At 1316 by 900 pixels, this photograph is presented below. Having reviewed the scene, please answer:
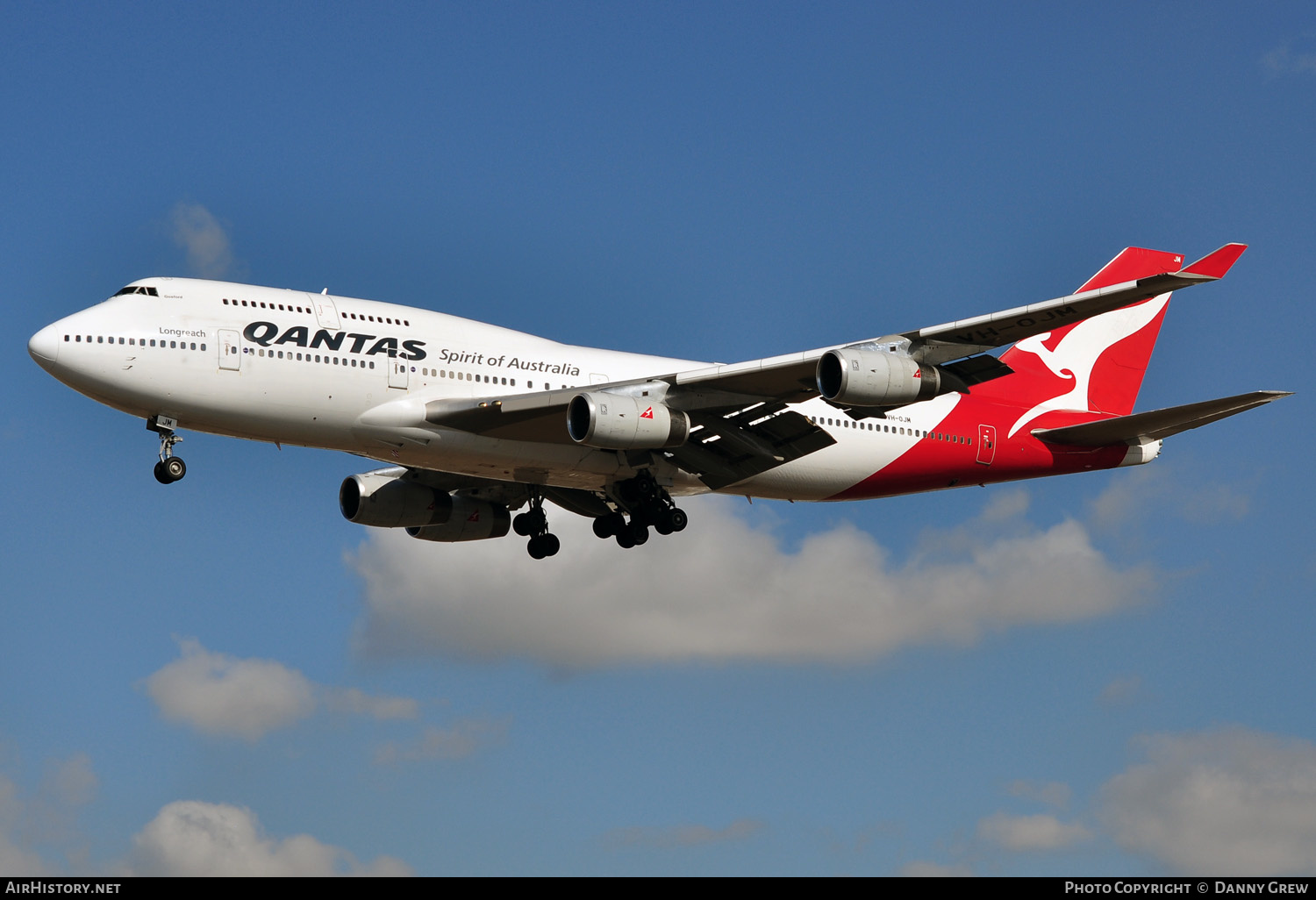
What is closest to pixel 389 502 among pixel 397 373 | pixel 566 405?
pixel 397 373

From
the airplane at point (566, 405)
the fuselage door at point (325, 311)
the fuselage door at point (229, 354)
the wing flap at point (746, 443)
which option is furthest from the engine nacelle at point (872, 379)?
the fuselage door at point (229, 354)

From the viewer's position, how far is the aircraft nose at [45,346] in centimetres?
3200

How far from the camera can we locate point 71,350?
3203 cm

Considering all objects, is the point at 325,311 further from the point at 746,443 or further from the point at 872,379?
the point at 872,379

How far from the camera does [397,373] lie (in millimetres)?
34188

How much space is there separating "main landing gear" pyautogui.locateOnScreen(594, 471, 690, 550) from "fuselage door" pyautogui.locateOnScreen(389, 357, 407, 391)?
6.81 meters

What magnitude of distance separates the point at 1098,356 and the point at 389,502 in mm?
21989

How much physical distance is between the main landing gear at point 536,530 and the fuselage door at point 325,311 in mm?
10339

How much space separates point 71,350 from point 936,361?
1920 centimetres

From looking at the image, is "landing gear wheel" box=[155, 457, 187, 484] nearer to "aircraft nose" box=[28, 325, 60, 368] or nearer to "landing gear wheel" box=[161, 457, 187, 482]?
"landing gear wheel" box=[161, 457, 187, 482]

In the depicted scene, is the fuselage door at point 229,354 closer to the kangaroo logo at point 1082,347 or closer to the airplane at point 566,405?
the airplane at point 566,405

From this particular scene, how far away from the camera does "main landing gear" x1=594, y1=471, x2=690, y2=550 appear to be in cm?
3781
